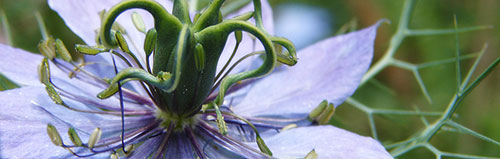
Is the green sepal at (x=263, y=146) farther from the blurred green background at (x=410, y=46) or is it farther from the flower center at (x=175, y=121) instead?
the blurred green background at (x=410, y=46)

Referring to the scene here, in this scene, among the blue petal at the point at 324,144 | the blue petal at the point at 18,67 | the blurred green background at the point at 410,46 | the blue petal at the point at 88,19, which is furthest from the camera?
the blurred green background at the point at 410,46

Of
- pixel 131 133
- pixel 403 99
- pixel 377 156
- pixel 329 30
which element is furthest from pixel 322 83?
pixel 329 30

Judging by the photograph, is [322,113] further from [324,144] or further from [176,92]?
[176,92]

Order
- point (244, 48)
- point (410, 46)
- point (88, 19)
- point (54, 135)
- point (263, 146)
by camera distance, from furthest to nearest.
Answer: point (410, 46) → point (244, 48) → point (88, 19) → point (263, 146) → point (54, 135)

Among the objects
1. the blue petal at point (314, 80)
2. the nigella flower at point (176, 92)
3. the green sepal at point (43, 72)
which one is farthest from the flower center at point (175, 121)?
the green sepal at point (43, 72)

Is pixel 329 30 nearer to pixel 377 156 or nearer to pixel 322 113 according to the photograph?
pixel 322 113

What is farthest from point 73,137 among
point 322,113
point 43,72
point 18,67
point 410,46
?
point 410,46
